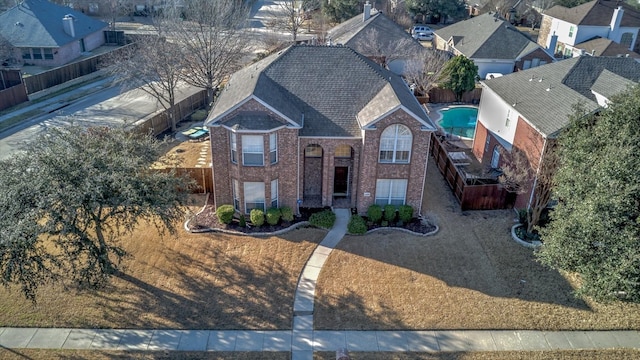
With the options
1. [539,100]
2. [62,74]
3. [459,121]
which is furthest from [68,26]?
A: [539,100]

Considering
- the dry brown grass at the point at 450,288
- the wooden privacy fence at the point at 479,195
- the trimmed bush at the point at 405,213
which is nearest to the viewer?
the dry brown grass at the point at 450,288

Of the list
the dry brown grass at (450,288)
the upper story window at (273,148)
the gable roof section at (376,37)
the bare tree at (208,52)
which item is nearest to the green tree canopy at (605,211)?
the dry brown grass at (450,288)

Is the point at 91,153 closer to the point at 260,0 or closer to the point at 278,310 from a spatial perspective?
the point at 278,310

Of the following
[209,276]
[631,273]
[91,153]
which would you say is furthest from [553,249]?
[91,153]

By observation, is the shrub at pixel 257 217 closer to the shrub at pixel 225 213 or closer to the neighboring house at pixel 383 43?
the shrub at pixel 225 213

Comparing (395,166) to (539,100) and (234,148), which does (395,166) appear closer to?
(234,148)

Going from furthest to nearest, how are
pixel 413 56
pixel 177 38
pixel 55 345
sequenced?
1. pixel 413 56
2. pixel 177 38
3. pixel 55 345
